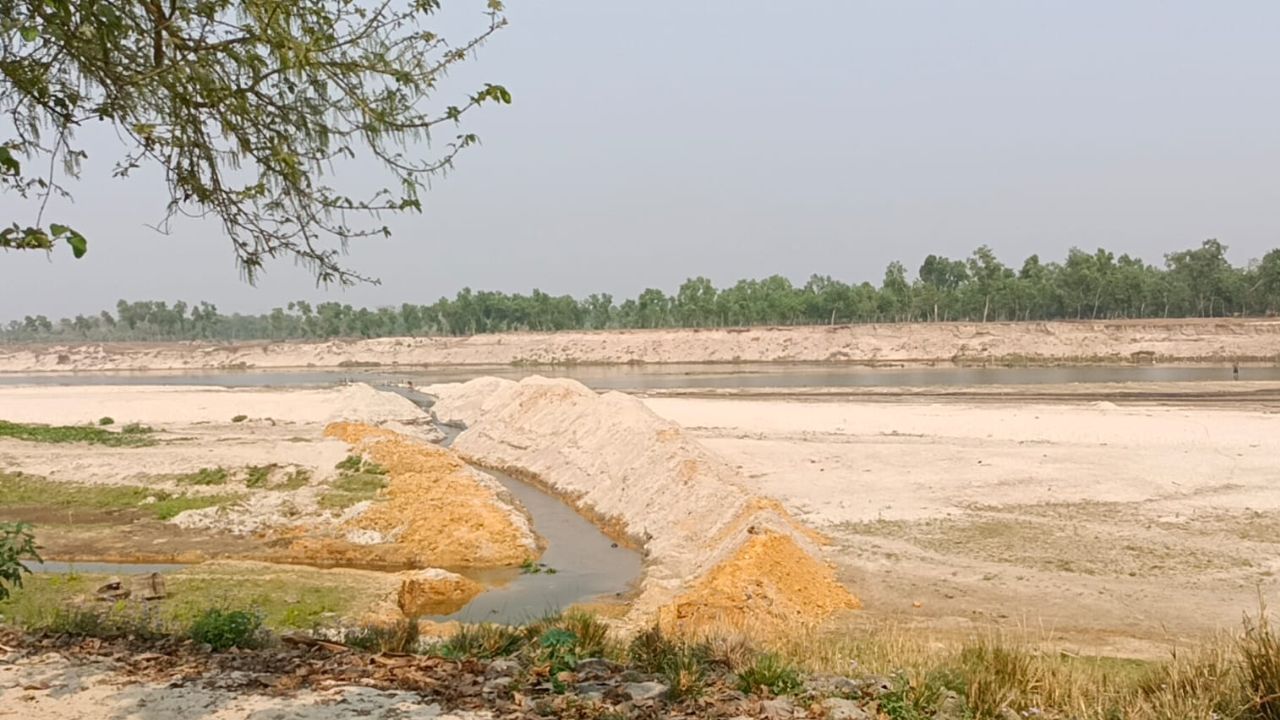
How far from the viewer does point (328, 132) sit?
521 cm

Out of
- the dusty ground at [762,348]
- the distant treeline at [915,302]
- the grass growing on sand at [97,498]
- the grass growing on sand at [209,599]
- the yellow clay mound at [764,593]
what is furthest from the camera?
the distant treeline at [915,302]

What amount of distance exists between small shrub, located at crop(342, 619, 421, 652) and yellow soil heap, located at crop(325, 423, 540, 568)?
348 inches

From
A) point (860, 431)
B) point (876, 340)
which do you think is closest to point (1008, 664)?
point (860, 431)

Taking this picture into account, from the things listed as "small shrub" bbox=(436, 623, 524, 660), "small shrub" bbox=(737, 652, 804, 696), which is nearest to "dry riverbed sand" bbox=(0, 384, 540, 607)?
"small shrub" bbox=(436, 623, 524, 660)

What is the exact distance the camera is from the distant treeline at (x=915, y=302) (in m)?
109

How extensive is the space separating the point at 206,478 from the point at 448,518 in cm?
832

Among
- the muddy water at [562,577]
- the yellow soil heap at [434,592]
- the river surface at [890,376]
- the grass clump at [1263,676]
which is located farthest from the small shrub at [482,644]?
the river surface at [890,376]

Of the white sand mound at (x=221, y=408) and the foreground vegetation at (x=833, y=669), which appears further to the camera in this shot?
the white sand mound at (x=221, y=408)

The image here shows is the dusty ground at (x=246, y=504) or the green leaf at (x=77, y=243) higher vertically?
the green leaf at (x=77, y=243)

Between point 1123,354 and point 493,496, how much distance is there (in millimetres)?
77065

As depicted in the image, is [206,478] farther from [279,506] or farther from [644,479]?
[644,479]

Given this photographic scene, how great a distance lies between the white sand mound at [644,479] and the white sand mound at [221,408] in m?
8.29

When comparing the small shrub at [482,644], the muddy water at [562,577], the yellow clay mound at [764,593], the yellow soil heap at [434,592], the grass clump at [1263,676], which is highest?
the grass clump at [1263,676]

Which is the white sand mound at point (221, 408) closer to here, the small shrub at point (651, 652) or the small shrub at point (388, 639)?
the small shrub at point (388, 639)
